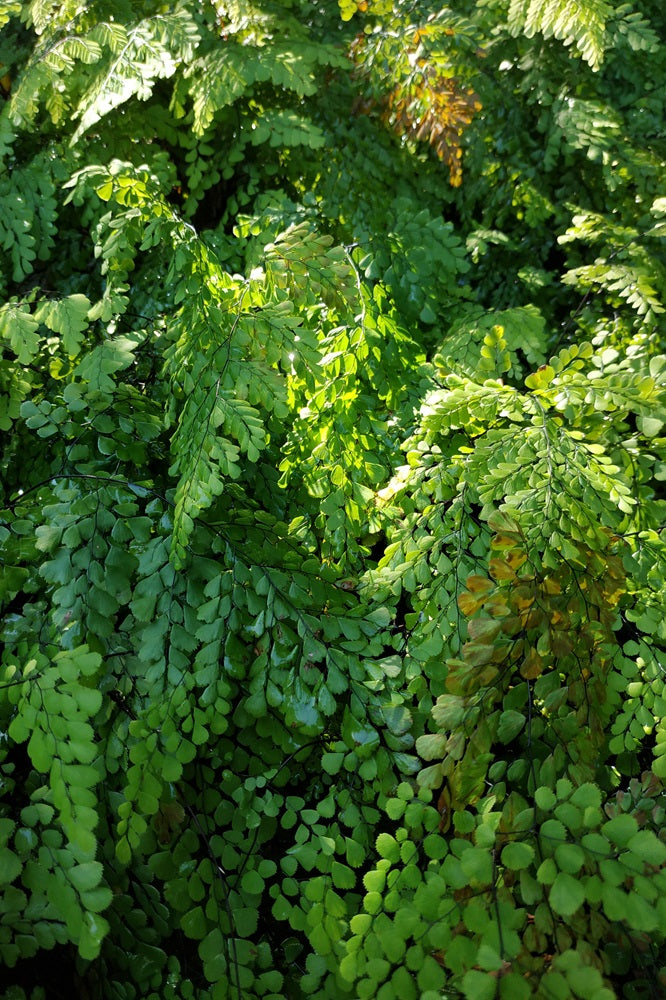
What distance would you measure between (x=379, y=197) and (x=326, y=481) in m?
1.20

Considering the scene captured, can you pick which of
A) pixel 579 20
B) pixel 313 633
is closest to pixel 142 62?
Answer: pixel 579 20

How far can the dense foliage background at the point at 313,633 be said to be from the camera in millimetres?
1028

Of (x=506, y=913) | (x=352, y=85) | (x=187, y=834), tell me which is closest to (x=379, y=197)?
(x=352, y=85)

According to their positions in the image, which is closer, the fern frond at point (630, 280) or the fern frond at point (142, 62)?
the fern frond at point (142, 62)

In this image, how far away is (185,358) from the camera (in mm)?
1330

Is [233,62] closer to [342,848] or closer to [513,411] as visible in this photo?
[513,411]

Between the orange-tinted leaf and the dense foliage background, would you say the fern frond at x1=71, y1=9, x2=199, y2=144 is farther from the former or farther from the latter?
the orange-tinted leaf

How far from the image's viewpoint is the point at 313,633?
1.28 m

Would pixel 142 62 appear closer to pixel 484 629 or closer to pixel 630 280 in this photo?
pixel 630 280

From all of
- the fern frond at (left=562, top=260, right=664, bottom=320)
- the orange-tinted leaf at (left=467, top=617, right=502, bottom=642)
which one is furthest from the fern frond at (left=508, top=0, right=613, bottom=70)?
the orange-tinted leaf at (left=467, top=617, right=502, bottom=642)

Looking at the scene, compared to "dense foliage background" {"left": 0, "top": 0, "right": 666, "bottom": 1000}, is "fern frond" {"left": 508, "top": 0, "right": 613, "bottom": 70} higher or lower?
higher

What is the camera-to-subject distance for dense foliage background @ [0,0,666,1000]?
3.37ft

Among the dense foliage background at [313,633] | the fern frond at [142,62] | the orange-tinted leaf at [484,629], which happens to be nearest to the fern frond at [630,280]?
the dense foliage background at [313,633]

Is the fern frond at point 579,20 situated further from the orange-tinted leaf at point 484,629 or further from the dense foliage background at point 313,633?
the orange-tinted leaf at point 484,629
